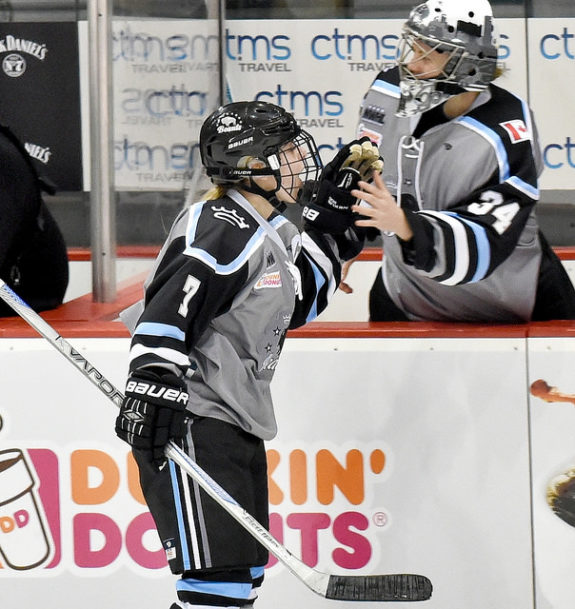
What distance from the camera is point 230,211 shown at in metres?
1.90

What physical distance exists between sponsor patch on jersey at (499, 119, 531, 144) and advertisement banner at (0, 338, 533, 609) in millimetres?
400

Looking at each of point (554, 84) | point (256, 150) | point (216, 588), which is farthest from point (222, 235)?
point (554, 84)

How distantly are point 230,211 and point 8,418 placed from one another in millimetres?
766

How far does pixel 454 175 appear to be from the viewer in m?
2.37

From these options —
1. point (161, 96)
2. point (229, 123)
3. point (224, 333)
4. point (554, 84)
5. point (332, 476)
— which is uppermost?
point (554, 84)

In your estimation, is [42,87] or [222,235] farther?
[42,87]

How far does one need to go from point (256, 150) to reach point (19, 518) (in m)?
0.97

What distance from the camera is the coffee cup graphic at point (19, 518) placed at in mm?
2363

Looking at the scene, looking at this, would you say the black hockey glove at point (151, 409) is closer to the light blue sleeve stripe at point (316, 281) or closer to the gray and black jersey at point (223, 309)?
the gray and black jersey at point (223, 309)

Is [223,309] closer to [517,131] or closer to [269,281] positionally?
[269,281]

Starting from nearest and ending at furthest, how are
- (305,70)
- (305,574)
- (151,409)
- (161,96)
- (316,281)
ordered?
(151,409)
(305,574)
(316,281)
(161,96)
(305,70)

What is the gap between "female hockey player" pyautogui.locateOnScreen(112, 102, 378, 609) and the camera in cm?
180

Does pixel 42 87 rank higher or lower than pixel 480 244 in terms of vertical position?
higher

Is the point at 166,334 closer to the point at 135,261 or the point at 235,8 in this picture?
the point at 135,261
